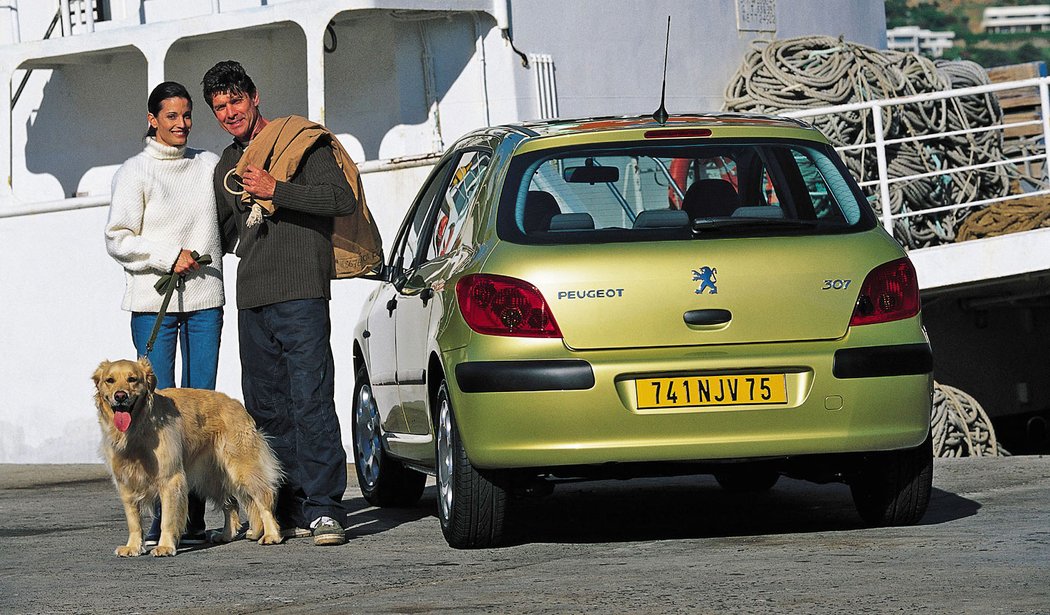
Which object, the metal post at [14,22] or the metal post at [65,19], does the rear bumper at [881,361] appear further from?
the metal post at [14,22]

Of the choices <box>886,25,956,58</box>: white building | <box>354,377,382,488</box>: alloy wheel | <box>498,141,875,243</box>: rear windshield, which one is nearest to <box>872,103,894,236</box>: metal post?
<box>354,377,382,488</box>: alloy wheel

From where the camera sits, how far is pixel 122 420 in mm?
6559

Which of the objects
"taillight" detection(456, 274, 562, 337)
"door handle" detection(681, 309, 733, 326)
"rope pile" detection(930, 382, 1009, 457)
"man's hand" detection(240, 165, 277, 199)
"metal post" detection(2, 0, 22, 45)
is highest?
"metal post" detection(2, 0, 22, 45)

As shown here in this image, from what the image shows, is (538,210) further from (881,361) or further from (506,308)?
(881,361)

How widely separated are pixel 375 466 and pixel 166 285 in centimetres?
185

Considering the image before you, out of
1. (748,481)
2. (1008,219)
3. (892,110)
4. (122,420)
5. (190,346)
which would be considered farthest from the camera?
(892,110)

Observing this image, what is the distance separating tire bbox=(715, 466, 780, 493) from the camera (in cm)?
835

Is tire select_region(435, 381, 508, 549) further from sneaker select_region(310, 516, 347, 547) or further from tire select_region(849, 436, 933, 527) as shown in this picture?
tire select_region(849, 436, 933, 527)

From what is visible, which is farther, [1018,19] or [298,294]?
[1018,19]

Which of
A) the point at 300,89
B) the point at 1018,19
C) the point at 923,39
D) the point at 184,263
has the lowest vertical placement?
the point at 184,263

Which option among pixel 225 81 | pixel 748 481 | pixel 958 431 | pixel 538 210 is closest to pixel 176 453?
pixel 225 81

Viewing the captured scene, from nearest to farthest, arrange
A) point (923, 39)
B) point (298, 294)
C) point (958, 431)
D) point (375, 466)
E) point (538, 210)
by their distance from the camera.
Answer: point (538, 210) → point (298, 294) → point (375, 466) → point (958, 431) → point (923, 39)

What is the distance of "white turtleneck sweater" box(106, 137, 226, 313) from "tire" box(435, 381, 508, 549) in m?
1.43

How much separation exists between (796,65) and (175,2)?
6.21 m
